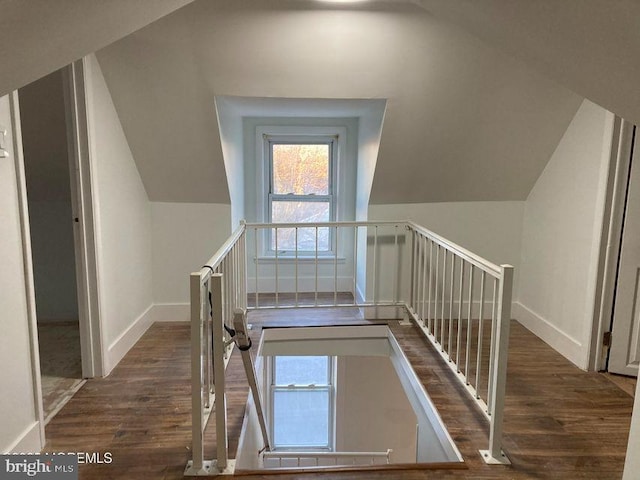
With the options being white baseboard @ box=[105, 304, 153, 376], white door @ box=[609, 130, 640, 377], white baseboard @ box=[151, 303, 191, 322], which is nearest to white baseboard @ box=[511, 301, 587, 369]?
white door @ box=[609, 130, 640, 377]

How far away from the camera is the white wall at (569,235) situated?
2721 millimetres

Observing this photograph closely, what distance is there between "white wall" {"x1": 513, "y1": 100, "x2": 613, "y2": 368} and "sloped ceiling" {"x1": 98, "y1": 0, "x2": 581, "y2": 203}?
169mm

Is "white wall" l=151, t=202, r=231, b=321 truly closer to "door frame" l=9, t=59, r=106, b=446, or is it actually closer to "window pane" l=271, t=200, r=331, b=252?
→ "window pane" l=271, t=200, r=331, b=252

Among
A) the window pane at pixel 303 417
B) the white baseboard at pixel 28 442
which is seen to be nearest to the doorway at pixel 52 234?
the white baseboard at pixel 28 442

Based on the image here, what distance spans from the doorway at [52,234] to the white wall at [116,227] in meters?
0.18

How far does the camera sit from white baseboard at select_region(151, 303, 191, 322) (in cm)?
361

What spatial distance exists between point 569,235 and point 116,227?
10.0 feet

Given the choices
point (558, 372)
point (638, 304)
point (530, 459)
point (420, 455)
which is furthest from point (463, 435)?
point (638, 304)

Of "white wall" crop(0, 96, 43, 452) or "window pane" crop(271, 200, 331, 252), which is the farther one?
"window pane" crop(271, 200, 331, 252)

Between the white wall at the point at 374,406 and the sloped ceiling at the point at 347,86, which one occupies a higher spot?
the sloped ceiling at the point at 347,86

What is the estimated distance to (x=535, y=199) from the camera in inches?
138

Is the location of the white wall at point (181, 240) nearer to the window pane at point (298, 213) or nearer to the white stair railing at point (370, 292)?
the white stair railing at point (370, 292)

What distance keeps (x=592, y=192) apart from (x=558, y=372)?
45.6 inches

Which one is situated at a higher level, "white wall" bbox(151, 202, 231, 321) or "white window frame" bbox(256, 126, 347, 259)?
"white window frame" bbox(256, 126, 347, 259)
